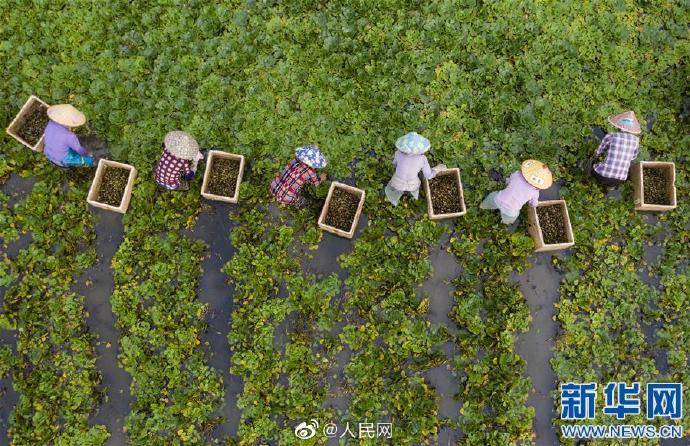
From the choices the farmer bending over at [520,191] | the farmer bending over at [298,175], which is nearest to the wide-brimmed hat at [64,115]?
the farmer bending over at [298,175]

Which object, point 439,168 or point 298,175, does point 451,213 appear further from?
point 298,175

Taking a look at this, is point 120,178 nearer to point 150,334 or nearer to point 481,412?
point 150,334

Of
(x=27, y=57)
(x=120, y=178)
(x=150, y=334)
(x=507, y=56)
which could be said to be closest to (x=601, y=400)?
(x=507, y=56)

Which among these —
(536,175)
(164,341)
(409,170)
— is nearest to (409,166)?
(409,170)

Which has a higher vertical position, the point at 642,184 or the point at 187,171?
the point at 642,184

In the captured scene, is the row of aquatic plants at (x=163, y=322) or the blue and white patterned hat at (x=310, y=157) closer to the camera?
the blue and white patterned hat at (x=310, y=157)

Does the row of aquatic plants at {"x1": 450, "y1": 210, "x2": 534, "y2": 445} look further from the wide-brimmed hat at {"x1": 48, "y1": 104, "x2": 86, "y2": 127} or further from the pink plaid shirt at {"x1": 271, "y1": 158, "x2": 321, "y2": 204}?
the wide-brimmed hat at {"x1": 48, "y1": 104, "x2": 86, "y2": 127}

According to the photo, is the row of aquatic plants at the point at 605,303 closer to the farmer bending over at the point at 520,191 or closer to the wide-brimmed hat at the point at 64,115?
the farmer bending over at the point at 520,191
